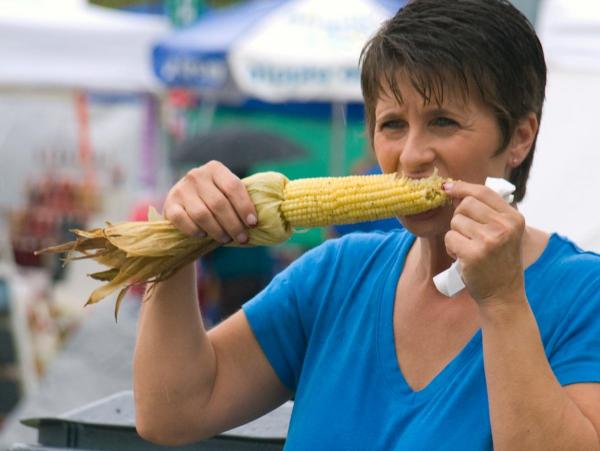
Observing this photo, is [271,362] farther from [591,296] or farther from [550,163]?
[550,163]

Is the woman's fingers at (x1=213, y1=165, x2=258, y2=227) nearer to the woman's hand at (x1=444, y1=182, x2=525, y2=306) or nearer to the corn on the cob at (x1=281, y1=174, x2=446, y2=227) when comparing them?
the corn on the cob at (x1=281, y1=174, x2=446, y2=227)

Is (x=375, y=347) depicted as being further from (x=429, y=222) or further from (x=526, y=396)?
(x=526, y=396)

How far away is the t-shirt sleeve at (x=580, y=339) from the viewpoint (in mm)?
1848

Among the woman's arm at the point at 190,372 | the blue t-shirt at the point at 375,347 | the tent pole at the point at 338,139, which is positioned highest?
the blue t-shirt at the point at 375,347

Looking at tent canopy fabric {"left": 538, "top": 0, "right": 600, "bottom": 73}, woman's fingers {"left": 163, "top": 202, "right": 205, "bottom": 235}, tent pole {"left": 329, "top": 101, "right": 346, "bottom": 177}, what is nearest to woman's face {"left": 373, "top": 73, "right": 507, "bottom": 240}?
woman's fingers {"left": 163, "top": 202, "right": 205, "bottom": 235}

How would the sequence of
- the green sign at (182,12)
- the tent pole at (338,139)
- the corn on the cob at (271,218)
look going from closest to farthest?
the corn on the cob at (271,218), the tent pole at (338,139), the green sign at (182,12)

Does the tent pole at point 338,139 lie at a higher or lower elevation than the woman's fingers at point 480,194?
lower

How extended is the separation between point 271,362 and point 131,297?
4.82 m

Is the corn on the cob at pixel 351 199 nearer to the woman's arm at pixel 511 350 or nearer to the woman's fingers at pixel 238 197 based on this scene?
the woman's fingers at pixel 238 197

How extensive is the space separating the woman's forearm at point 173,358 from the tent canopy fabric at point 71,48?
25.2 feet

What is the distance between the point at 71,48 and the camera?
980 cm

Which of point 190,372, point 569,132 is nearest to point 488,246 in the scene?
point 190,372

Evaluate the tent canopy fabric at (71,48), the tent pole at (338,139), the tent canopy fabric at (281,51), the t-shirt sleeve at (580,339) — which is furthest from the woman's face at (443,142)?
the tent canopy fabric at (71,48)

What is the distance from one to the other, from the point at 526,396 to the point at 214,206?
0.66m
